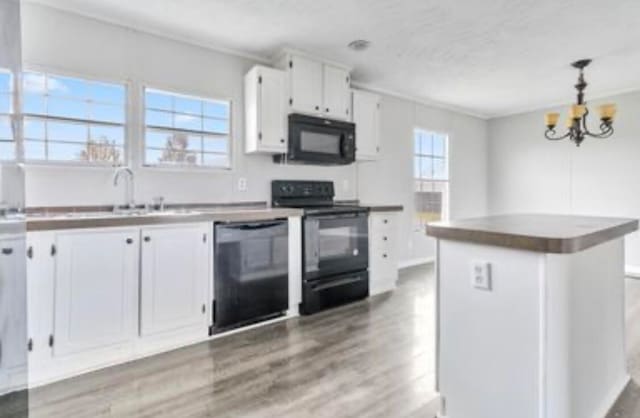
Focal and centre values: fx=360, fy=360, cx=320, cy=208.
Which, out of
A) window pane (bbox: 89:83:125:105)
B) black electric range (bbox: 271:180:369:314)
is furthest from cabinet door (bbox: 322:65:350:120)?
window pane (bbox: 89:83:125:105)

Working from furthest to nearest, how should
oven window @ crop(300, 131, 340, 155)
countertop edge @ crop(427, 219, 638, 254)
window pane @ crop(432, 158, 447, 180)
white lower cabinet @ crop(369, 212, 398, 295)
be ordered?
window pane @ crop(432, 158, 447, 180) → white lower cabinet @ crop(369, 212, 398, 295) → oven window @ crop(300, 131, 340, 155) → countertop edge @ crop(427, 219, 638, 254)

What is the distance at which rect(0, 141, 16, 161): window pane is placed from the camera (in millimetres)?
1451

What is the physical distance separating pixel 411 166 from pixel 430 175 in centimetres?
57

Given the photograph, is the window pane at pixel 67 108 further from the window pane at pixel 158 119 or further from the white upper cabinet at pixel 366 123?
the white upper cabinet at pixel 366 123

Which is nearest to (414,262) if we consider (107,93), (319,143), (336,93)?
(319,143)

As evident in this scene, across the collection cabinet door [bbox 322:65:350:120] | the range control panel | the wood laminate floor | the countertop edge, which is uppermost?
cabinet door [bbox 322:65:350:120]

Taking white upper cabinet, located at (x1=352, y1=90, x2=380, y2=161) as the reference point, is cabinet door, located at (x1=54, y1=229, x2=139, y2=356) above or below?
below

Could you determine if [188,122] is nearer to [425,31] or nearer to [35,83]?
[35,83]

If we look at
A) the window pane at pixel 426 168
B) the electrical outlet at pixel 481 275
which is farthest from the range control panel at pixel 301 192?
the electrical outlet at pixel 481 275

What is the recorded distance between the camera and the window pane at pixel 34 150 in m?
2.59

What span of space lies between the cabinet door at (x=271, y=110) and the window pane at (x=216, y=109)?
0.39m

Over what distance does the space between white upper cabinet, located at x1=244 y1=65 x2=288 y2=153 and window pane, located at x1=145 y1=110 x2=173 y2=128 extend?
0.72 metres

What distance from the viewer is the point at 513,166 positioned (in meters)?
6.20

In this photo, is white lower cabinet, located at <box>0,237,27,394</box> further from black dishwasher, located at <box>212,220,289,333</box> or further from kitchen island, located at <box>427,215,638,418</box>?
kitchen island, located at <box>427,215,638,418</box>
